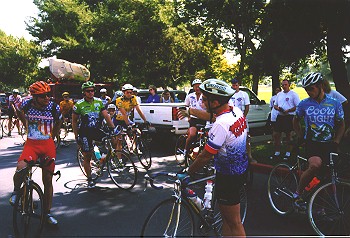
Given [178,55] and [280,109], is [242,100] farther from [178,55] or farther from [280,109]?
[178,55]

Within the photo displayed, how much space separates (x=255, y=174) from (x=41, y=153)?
15.3 ft

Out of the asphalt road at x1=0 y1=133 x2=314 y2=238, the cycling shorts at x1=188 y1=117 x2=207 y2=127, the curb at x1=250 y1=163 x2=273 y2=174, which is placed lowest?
the curb at x1=250 y1=163 x2=273 y2=174

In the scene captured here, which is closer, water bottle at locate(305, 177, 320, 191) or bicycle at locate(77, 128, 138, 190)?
water bottle at locate(305, 177, 320, 191)

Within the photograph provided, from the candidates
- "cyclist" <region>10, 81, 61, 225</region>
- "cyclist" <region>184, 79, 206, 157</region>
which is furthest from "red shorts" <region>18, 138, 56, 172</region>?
"cyclist" <region>184, 79, 206, 157</region>

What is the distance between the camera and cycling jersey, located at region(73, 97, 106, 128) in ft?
19.5

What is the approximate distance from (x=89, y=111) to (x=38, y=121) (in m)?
1.55

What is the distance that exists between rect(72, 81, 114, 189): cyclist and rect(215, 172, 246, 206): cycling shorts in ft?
11.5

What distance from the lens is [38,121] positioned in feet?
14.6

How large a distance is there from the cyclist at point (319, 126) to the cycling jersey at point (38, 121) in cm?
342

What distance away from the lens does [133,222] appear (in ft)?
15.2

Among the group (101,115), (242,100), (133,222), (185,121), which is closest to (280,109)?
(242,100)

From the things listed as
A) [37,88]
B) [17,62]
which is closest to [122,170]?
[37,88]

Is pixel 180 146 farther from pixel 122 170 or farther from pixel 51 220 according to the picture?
pixel 51 220

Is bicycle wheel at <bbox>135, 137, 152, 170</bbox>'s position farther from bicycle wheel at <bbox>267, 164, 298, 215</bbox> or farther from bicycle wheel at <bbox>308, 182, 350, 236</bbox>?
bicycle wheel at <bbox>308, 182, 350, 236</bbox>
